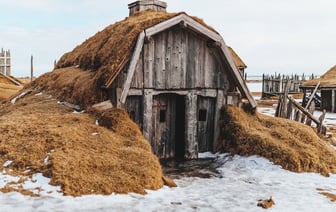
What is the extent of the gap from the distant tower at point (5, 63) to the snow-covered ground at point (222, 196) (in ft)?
127

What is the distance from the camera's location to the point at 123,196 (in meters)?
7.23

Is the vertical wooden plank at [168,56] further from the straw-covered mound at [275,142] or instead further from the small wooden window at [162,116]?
the straw-covered mound at [275,142]

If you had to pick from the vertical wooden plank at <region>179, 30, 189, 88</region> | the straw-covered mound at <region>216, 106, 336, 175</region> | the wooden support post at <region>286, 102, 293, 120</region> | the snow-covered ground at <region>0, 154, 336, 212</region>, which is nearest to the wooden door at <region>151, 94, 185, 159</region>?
the vertical wooden plank at <region>179, 30, 189, 88</region>

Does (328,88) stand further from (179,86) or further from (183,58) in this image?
(179,86)

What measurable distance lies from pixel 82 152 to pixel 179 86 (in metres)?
4.45

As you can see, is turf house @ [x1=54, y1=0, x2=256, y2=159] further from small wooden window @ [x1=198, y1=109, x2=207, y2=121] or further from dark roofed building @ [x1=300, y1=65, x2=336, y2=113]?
dark roofed building @ [x1=300, y1=65, x2=336, y2=113]

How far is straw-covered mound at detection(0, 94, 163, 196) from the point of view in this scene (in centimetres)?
739

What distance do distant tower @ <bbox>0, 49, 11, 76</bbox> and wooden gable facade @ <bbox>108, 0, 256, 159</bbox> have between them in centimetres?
3615

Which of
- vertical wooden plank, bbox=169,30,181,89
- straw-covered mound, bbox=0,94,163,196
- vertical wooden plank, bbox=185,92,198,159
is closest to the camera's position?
straw-covered mound, bbox=0,94,163,196

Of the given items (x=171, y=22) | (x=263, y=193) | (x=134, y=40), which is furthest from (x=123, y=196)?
(x=171, y=22)

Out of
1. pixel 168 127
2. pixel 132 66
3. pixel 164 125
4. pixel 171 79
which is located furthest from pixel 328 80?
pixel 132 66

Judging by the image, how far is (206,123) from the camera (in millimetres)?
12266

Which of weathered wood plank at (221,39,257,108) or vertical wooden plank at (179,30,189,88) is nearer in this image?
vertical wooden plank at (179,30,189,88)

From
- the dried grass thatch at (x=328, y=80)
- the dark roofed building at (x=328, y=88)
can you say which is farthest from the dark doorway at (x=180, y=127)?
the dried grass thatch at (x=328, y=80)
